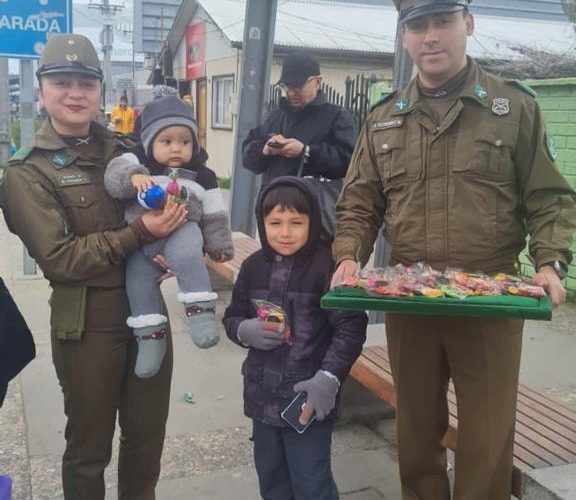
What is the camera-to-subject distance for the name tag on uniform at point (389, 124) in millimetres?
2477

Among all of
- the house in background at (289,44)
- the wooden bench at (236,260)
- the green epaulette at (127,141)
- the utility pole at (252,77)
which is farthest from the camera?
the house in background at (289,44)

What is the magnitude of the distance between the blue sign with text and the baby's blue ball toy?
5432 millimetres

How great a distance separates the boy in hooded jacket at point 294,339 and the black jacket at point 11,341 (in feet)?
2.42

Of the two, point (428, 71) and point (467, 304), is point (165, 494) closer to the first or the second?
point (467, 304)

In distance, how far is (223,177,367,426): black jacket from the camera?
2.53m

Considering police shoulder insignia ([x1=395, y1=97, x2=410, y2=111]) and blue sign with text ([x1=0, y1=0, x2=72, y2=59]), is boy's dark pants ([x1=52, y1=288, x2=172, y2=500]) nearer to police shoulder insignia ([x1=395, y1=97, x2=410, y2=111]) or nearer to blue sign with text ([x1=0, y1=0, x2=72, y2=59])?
police shoulder insignia ([x1=395, y1=97, x2=410, y2=111])

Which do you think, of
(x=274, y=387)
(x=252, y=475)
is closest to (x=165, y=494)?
(x=252, y=475)

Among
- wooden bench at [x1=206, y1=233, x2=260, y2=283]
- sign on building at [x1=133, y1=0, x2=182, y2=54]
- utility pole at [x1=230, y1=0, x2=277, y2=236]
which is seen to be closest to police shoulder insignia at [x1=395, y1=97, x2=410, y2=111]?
wooden bench at [x1=206, y1=233, x2=260, y2=283]

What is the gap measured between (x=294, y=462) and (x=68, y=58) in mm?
1699

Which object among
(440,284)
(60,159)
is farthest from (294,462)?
(60,159)

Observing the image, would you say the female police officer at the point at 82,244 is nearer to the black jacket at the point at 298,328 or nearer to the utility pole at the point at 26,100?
the black jacket at the point at 298,328

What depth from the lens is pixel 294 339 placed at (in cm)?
256

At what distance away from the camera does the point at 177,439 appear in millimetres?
3844

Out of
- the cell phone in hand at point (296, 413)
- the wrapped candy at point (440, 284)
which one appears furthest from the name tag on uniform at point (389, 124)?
the cell phone in hand at point (296, 413)
